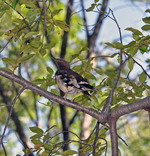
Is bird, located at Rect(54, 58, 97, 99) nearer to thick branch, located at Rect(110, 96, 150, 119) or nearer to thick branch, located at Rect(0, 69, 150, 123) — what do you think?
thick branch, located at Rect(0, 69, 150, 123)

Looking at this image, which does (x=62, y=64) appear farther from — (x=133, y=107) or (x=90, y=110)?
(x=133, y=107)

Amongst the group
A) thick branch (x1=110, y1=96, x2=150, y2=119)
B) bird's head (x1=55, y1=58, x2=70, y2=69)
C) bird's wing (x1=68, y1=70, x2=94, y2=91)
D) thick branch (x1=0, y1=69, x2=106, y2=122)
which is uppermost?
bird's head (x1=55, y1=58, x2=70, y2=69)

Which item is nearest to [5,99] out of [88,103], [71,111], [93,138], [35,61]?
[35,61]

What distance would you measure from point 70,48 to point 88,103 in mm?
9679

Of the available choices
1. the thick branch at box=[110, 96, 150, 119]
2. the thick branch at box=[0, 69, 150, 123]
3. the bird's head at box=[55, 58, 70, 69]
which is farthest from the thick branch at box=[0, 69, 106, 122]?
the bird's head at box=[55, 58, 70, 69]

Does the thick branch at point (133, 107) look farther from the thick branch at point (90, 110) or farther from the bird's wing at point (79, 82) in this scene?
the bird's wing at point (79, 82)

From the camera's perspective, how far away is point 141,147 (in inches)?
506

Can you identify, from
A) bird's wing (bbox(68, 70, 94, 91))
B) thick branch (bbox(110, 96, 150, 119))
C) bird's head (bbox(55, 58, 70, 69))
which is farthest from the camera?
bird's head (bbox(55, 58, 70, 69))

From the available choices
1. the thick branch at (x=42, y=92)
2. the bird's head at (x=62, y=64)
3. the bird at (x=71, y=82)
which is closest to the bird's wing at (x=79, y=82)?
the bird at (x=71, y=82)

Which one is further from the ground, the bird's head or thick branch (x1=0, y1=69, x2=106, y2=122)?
the bird's head

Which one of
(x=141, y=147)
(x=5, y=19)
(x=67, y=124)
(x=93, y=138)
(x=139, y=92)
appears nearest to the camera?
(x=5, y=19)

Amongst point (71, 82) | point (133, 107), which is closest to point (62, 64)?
point (71, 82)

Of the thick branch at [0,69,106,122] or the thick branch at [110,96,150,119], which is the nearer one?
the thick branch at [110,96,150,119]

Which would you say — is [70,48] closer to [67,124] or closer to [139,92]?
[67,124]
